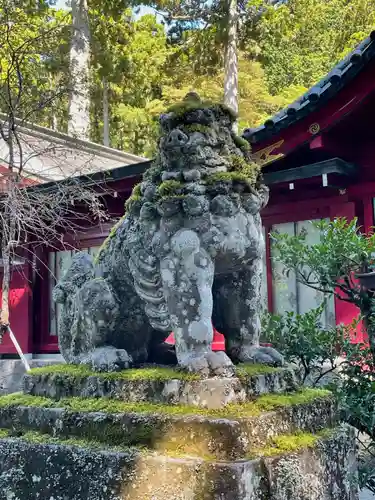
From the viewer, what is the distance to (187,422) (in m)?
1.85

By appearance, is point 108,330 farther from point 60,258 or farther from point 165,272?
point 60,258

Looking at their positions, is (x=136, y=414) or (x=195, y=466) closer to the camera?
(x=195, y=466)

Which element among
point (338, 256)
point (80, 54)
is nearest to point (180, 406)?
point (338, 256)

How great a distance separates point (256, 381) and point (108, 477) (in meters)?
0.62

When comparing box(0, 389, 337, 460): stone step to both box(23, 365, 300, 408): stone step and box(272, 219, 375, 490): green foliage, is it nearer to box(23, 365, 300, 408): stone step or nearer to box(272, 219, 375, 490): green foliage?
box(23, 365, 300, 408): stone step

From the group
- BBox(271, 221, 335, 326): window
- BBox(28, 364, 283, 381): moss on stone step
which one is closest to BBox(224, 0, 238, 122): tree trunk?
BBox(271, 221, 335, 326): window

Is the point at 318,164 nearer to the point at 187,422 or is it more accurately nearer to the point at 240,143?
the point at 240,143

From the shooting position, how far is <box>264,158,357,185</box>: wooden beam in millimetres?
5477

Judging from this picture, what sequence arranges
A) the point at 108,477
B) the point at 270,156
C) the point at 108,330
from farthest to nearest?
the point at 270,156 → the point at 108,330 → the point at 108,477

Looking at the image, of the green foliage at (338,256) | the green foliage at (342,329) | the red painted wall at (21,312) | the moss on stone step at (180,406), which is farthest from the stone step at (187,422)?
the red painted wall at (21,312)

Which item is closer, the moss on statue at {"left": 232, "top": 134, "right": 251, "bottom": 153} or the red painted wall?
the moss on statue at {"left": 232, "top": 134, "right": 251, "bottom": 153}

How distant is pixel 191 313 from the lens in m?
2.08

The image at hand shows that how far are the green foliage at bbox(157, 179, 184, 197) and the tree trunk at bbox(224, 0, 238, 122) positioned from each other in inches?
451

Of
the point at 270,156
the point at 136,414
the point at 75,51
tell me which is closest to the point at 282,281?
the point at 270,156
